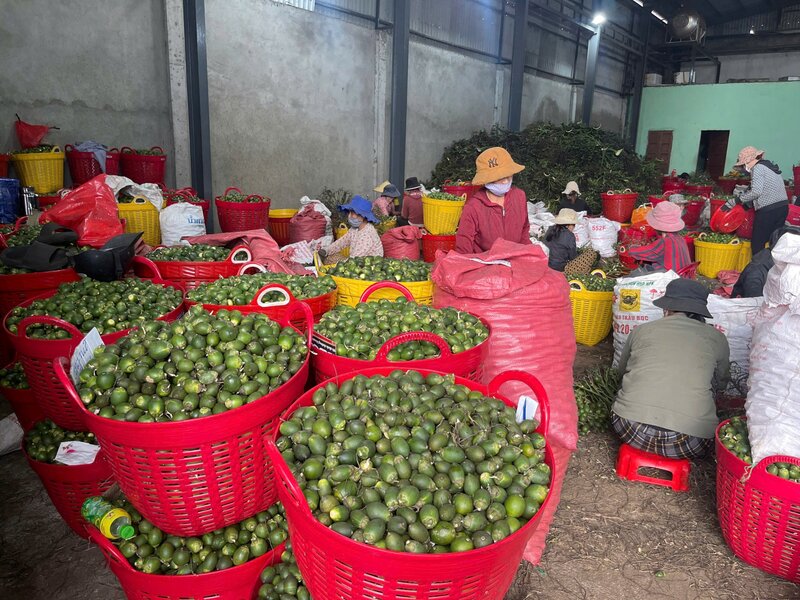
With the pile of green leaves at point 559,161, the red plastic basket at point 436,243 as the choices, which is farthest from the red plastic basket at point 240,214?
the pile of green leaves at point 559,161

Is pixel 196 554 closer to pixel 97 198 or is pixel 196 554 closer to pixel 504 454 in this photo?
pixel 504 454

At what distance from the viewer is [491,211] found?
3854mm

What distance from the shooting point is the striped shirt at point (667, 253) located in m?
4.75

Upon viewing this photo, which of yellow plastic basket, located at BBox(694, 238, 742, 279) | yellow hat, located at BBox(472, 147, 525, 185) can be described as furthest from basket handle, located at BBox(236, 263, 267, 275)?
yellow plastic basket, located at BBox(694, 238, 742, 279)

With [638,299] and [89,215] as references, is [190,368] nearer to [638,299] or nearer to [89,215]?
[89,215]

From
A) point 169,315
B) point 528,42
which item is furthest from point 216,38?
point 528,42

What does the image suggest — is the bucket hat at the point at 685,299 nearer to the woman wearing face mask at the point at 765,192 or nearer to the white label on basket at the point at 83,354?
the white label on basket at the point at 83,354

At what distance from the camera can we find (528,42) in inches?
580

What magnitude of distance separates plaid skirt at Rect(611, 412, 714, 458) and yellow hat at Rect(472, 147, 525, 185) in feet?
5.83

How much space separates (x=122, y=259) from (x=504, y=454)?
2.91 m

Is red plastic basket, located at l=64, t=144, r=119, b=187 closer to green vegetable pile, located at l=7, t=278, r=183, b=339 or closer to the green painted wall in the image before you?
green vegetable pile, located at l=7, t=278, r=183, b=339

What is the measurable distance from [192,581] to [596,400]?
3.00 meters

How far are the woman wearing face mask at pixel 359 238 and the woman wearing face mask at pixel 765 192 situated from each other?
471 centimetres

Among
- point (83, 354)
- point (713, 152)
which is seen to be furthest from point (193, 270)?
point (713, 152)
